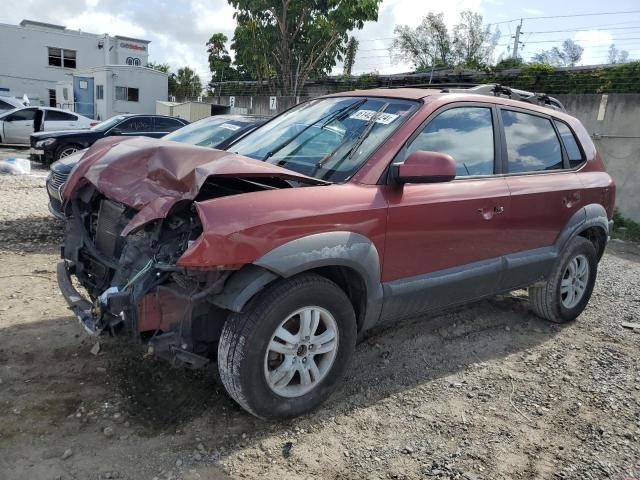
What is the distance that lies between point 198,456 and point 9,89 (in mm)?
39169

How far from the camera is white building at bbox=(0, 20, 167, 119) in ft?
91.4

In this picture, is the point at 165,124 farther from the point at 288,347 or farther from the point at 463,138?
the point at 288,347

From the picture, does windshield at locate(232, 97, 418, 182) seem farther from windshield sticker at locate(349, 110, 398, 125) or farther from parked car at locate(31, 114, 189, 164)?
parked car at locate(31, 114, 189, 164)

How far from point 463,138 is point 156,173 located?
2.04 meters

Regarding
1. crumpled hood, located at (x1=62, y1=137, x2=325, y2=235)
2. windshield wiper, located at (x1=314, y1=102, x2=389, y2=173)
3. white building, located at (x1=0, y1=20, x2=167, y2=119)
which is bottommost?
crumpled hood, located at (x1=62, y1=137, x2=325, y2=235)

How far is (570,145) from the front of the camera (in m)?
4.56

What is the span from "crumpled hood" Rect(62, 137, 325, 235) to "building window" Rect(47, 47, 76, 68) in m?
38.5

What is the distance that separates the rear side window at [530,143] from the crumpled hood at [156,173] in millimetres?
1781

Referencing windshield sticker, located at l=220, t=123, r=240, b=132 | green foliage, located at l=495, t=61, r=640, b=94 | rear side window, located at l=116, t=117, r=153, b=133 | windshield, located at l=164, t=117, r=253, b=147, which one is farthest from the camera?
rear side window, located at l=116, t=117, r=153, b=133

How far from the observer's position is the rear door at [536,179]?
12.8ft

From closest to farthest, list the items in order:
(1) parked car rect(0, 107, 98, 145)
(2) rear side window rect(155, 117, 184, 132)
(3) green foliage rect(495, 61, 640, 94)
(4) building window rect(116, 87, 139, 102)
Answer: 1. (3) green foliage rect(495, 61, 640, 94)
2. (2) rear side window rect(155, 117, 184, 132)
3. (1) parked car rect(0, 107, 98, 145)
4. (4) building window rect(116, 87, 139, 102)

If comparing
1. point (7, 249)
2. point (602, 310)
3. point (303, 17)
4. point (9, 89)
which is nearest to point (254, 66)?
point (303, 17)

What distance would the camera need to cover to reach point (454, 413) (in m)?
3.18

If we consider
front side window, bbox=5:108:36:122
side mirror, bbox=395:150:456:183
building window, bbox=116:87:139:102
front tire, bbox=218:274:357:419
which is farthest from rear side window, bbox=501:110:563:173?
building window, bbox=116:87:139:102
